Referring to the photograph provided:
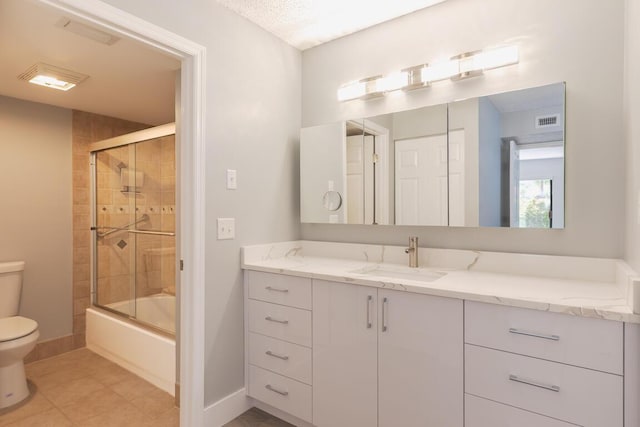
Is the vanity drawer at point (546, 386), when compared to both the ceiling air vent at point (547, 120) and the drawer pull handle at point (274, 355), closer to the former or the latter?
the drawer pull handle at point (274, 355)

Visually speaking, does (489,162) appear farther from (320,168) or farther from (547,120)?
(320,168)

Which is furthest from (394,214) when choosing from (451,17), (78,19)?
(78,19)

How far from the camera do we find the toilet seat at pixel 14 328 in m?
2.27

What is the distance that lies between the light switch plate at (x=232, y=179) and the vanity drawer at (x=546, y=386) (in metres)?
1.43

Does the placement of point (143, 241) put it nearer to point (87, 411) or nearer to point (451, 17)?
point (87, 411)

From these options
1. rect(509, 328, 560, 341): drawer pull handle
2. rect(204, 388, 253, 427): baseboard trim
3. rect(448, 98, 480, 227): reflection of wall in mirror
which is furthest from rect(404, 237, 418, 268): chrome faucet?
rect(204, 388, 253, 427): baseboard trim

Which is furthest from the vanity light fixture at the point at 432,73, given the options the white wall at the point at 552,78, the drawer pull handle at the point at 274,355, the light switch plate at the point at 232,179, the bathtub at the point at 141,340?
the bathtub at the point at 141,340

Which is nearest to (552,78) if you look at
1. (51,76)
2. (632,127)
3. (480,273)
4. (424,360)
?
(632,127)

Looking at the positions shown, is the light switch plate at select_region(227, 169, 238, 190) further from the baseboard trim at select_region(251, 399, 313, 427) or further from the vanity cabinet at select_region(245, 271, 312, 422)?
the baseboard trim at select_region(251, 399, 313, 427)

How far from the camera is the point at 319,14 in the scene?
2059mm

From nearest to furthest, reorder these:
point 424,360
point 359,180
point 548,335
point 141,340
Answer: point 548,335, point 424,360, point 359,180, point 141,340

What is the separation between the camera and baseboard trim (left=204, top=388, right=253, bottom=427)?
1902 millimetres

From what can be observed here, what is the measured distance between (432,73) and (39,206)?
3287 millimetres

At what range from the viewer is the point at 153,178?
303 cm
